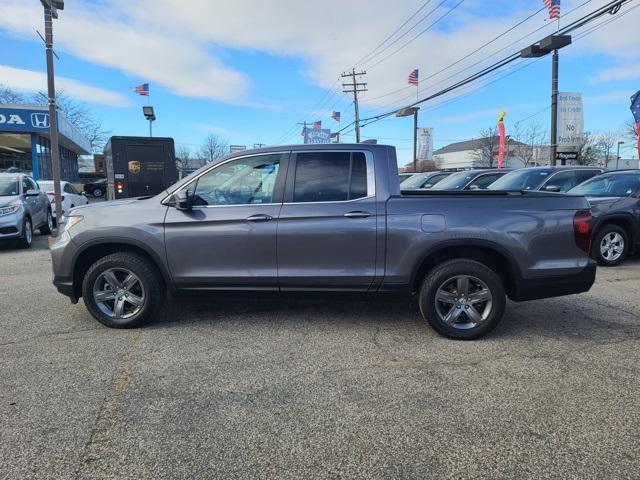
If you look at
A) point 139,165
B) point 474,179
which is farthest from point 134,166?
point 474,179

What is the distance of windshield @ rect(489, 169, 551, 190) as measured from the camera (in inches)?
442

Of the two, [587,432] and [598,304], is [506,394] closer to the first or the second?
[587,432]

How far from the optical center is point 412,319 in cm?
538

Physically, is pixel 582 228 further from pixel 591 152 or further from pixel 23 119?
pixel 591 152

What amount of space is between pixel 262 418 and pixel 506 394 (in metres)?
1.75

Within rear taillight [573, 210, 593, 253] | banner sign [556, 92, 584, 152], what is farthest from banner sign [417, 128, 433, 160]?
rear taillight [573, 210, 593, 253]

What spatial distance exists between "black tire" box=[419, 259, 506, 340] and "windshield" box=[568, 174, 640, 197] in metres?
5.82

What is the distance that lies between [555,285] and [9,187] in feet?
37.5

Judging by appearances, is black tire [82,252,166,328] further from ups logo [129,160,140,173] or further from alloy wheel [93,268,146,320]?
ups logo [129,160,140,173]

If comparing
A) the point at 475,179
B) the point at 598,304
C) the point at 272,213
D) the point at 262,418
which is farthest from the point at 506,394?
the point at 475,179

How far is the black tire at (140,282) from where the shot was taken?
4.88 meters

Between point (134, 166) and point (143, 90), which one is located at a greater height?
point (143, 90)

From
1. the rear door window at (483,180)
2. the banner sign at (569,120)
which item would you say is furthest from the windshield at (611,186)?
the banner sign at (569,120)

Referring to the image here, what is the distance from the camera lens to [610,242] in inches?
343
